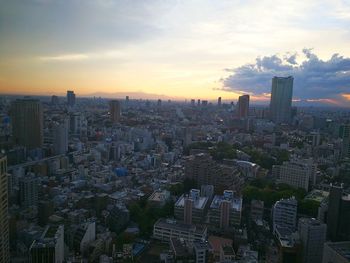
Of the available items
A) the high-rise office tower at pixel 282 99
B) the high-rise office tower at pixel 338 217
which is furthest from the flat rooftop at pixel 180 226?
the high-rise office tower at pixel 282 99

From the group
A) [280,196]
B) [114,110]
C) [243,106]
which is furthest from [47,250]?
[243,106]

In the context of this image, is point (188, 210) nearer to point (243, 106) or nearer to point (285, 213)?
point (285, 213)

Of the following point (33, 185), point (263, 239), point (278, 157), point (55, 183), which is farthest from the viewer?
point (278, 157)

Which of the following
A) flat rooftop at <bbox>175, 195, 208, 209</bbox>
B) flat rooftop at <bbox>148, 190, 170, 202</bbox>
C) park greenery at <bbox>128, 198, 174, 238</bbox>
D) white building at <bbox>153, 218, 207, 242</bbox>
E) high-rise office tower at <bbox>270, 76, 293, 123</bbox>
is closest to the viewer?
white building at <bbox>153, 218, 207, 242</bbox>

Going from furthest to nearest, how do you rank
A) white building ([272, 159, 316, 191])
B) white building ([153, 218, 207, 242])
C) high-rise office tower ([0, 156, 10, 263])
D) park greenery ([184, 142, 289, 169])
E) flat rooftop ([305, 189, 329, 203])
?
park greenery ([184, 142, 289, 169]) < white building ([272, 159, 316, 191]) < flat rooftop ([305, 189, 329, 203]) < white building ([153, 218, 207, 242]) < high-rise office tower ([0, 156, 10, 263])

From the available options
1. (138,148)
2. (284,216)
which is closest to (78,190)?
(284,216)

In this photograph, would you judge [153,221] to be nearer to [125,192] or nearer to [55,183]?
[125,192]

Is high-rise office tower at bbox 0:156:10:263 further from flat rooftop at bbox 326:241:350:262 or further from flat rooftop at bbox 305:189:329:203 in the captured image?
flat rooftop at bbox 305:189:329:203

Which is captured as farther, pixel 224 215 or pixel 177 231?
pixel 224 215

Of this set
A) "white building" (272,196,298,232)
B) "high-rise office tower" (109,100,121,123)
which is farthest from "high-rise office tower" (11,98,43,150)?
"high-rise office tower" (109,100,121,123)
